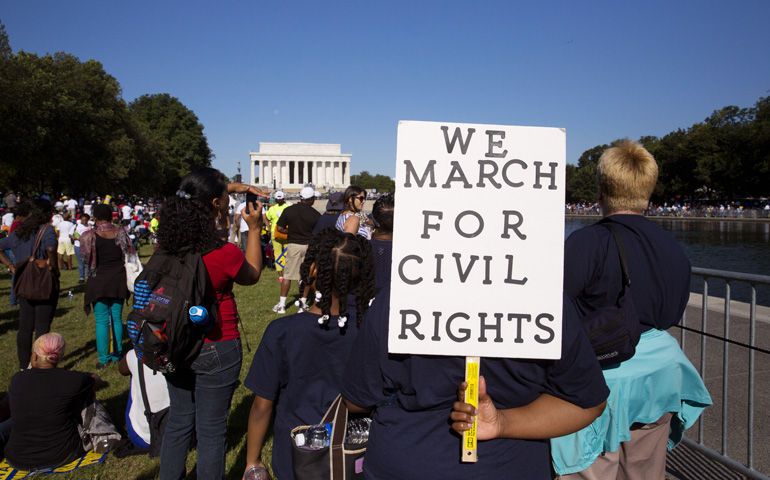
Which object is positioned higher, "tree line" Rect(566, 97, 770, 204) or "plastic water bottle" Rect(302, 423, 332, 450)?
"tree line" Rect(566, 97, 770, 204)

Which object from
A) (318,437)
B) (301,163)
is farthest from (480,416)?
(301,163)

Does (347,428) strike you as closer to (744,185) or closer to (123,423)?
(123,423)

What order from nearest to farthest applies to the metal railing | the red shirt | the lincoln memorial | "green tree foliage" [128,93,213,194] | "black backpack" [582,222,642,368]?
"black backpack" [582,222,642,368] → the red shirt → the metal railing → "green tree foliage" [128,93,213,194] → the lincoln memorial

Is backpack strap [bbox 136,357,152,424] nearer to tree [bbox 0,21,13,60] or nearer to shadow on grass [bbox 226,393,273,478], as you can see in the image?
shadow on grass [bbox 226,393,273,478]

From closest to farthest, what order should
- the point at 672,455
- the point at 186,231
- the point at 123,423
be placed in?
1. the point at 186,231
2. the point at 672,455
3. the point at 123,423

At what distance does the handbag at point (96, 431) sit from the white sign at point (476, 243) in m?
3.64

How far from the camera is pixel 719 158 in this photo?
54312 millimetres

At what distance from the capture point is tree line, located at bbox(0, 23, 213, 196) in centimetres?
2936

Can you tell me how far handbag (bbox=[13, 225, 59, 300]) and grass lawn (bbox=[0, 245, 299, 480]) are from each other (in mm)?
1065

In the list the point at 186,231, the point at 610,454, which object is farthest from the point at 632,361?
the point at 186,231

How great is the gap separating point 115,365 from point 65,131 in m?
34.6

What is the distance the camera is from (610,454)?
253 cm

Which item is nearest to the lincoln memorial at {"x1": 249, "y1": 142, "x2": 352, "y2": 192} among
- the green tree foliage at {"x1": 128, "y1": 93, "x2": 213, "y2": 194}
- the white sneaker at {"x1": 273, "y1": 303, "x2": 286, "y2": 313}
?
the green tree foliage at {"x1": 128, "y1": 93, "x2": 213, "y2": 194}

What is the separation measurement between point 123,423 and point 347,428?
3.56m
